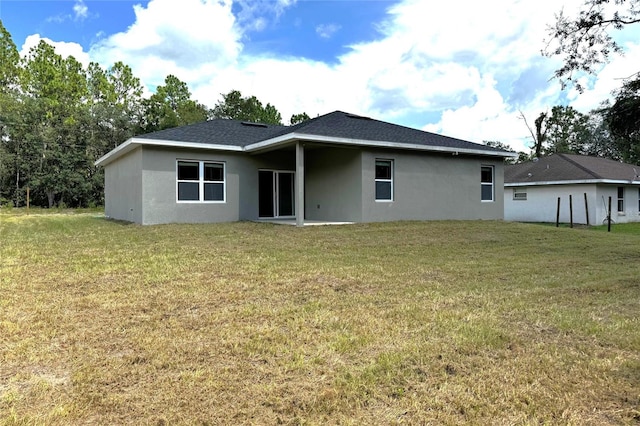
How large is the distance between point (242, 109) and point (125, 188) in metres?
26.1

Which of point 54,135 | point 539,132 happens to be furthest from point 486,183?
point 54,135

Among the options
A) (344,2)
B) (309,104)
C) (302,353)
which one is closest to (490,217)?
(344,2)

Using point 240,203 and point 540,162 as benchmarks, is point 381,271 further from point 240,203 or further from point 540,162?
point 540,162

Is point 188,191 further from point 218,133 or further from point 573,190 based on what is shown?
point 573,190

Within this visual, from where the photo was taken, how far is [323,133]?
12492 mm

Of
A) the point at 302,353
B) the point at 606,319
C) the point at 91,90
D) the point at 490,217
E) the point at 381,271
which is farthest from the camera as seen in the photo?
the point at 91,90

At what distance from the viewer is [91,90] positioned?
38719mm

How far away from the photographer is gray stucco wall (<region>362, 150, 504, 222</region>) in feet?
44.7

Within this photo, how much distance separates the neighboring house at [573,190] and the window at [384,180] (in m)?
11.5

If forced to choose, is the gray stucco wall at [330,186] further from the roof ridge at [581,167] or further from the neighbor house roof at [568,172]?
the roof ridge at [581,167]

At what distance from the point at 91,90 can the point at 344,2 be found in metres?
33.0

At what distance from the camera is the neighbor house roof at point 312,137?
1260cm

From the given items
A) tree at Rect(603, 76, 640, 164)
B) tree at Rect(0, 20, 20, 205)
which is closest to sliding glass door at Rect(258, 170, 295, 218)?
tree at Rect(603, 76, 640, 164)

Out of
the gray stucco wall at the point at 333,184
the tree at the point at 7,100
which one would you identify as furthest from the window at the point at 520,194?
the tree at the point at 7,100
